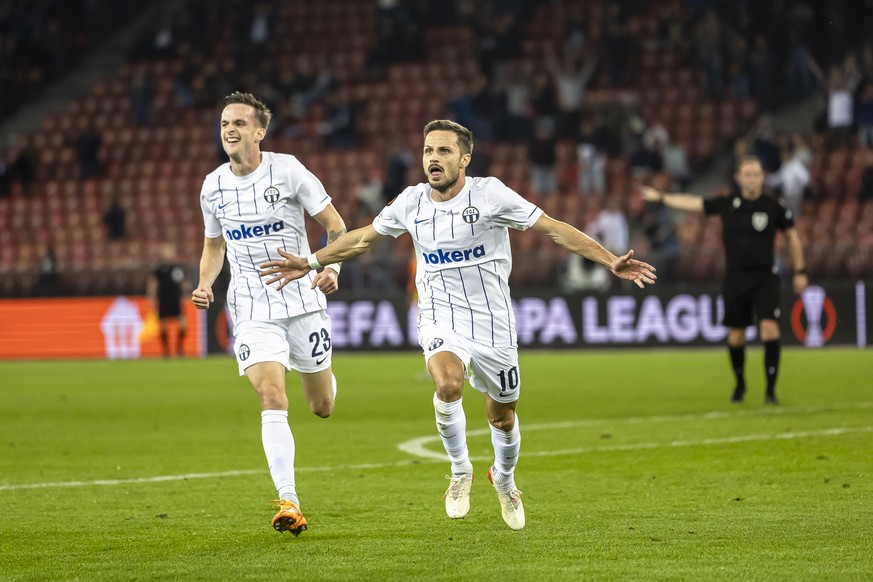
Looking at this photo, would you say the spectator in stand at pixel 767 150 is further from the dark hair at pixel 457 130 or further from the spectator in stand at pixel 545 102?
the dark hair at pixel 457 130

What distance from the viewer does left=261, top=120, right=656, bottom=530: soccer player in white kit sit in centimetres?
694

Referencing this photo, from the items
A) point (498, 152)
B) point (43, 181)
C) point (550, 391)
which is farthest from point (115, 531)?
point (43, 181)

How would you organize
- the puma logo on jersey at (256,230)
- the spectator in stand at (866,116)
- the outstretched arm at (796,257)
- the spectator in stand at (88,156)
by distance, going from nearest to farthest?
A: the puma logo on jersey at (256,230) < the outstretched arm at (796,257) < the spectator in stand at (866,116) < the spectator in stand at (88,156)

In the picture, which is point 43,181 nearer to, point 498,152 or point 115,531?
point 498,152

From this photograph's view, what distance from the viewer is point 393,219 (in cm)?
713

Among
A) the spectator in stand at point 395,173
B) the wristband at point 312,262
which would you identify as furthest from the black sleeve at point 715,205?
the spectator in stand at point 395,173

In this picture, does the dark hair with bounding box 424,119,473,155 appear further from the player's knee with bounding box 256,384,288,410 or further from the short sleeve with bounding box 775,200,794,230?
→ the short sleeve with bounding box 775,200,794,230

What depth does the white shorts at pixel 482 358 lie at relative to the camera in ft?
22.8

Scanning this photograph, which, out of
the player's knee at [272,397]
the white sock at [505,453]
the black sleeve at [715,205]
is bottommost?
the white sock at [505,453]

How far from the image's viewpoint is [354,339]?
24.0 meters

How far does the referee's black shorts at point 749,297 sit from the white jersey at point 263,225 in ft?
21.1

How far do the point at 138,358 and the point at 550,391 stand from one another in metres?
11.3

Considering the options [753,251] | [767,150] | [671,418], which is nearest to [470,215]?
[671,418]

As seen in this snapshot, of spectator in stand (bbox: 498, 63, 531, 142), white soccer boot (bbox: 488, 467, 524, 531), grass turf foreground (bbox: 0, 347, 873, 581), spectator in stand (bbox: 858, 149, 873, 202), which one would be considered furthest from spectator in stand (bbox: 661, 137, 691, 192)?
white soccer boot (bbox: 488, 467, 524, 531)
